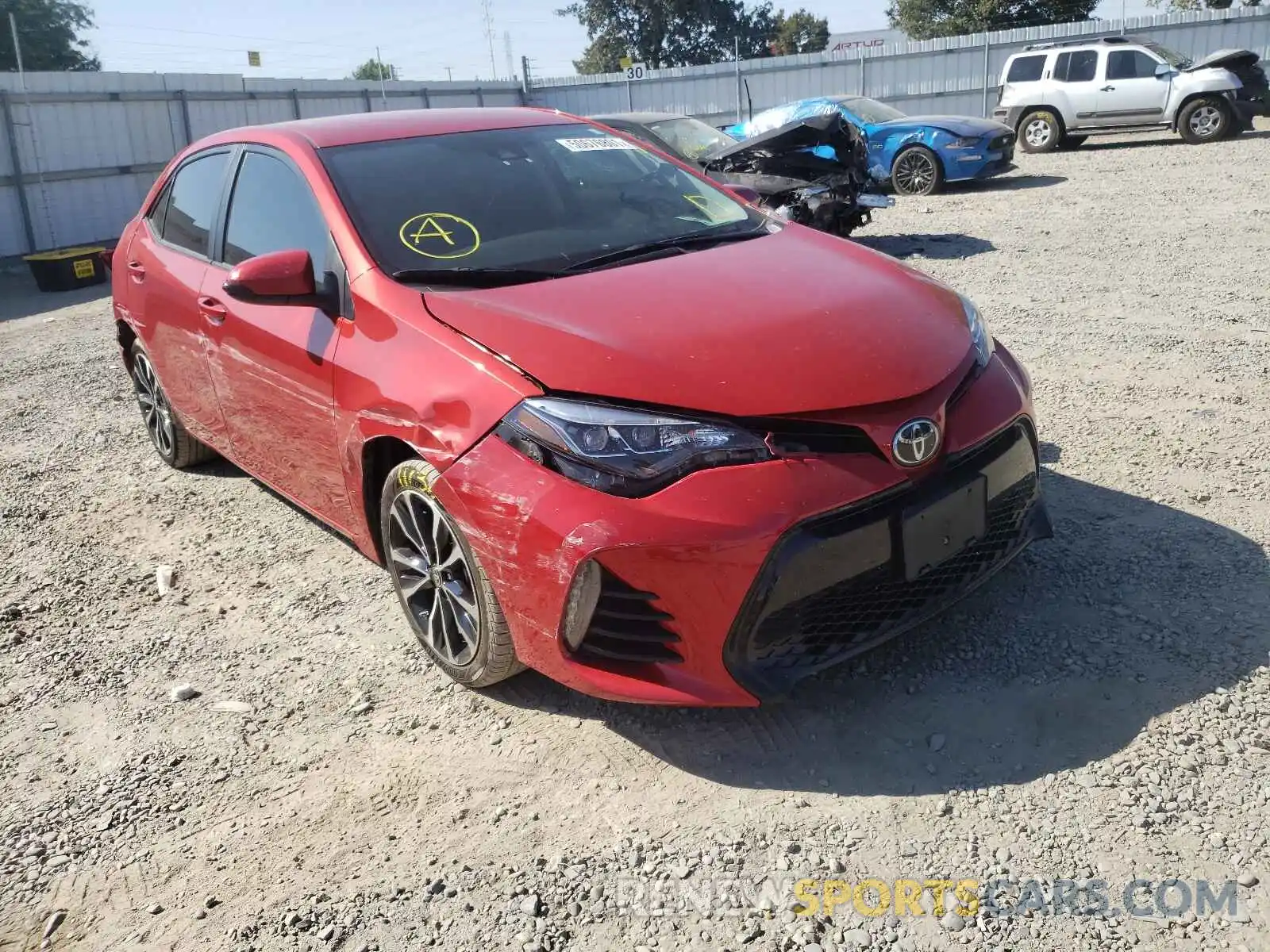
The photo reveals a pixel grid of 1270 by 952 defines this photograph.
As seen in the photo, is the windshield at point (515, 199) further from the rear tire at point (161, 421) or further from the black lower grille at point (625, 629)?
the rear tire at point (161, 421)

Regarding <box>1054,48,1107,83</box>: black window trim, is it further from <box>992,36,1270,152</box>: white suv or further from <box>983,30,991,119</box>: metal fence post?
<box>983,30,991,119</box>: metal fence post

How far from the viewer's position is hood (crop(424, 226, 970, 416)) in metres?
2.58

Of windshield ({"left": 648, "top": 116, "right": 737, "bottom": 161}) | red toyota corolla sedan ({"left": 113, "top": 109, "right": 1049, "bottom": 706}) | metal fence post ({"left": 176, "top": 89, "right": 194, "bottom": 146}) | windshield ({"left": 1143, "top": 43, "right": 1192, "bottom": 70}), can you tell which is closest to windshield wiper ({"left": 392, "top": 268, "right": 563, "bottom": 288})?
red toyota corolla sedan ({"left": 113, "top": 109, "right": 1049, "bottom": 706})

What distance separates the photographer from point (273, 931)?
91.4 inches

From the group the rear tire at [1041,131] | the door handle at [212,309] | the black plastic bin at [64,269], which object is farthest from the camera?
the rear tire at [1041,131]

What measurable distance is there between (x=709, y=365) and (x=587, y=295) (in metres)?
0.53

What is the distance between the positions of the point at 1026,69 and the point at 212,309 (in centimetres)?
1678

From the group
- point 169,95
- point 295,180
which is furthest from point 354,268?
point 169,95

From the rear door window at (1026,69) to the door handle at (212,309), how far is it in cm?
1655

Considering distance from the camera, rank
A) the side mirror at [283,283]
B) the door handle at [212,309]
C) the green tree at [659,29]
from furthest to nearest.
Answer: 1. the green tree at [659,29]
2. the door handle at [212,309]
3. the side mirror at [283,283]

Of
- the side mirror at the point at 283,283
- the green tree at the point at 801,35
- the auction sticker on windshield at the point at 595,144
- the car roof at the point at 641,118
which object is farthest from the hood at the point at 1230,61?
the green tree at the point at 801,35

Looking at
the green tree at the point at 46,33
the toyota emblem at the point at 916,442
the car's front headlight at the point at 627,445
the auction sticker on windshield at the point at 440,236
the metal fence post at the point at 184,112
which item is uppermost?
the green tree at the point at 46,33

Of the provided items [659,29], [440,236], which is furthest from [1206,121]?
[659,29]

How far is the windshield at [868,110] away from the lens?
1445 cm
